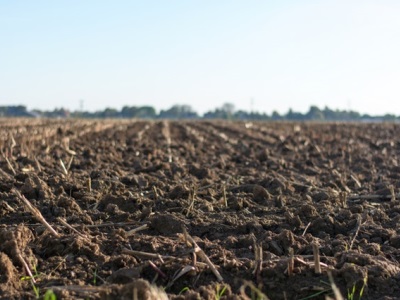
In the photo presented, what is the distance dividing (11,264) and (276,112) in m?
99.8

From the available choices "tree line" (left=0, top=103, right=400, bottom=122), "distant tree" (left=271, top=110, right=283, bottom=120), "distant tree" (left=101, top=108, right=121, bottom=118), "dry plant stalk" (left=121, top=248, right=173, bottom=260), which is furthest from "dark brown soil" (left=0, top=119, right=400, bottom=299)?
"distant tree" (left=271, top=110, right=283, bottom=120)

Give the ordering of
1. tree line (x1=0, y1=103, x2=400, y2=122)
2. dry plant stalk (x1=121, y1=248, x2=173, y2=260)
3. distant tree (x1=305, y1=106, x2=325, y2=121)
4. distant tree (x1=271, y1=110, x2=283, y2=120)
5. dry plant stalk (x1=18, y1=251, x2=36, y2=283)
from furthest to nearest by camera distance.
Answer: distant tree (x1=305, y1=106, x2=325, y2=121) < distant tree (x1=271, y1=110, x2=283, y2=120) < tree line (x1=0, y1=103, x2=400, y2=122) < dry plant stalk (x1=121, y1=248, x2=173, y2=260) < dry plant stalk (x1=18, y1=251, x2=36, y2=283)

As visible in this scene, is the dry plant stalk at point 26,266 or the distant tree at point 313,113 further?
the distant tree at point 313,113

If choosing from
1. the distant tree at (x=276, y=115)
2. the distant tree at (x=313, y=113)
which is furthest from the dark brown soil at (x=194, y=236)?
the distant tree at (x=313, y=113)

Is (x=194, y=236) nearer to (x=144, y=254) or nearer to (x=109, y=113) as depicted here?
(x=144, y=254)

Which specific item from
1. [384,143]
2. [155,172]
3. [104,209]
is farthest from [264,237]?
[384,143]

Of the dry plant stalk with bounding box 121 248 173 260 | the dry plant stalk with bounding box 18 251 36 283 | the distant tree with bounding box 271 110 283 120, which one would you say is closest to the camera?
the dry plant stalk with bounding box 18 251 36 283

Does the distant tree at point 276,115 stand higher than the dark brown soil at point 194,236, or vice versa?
the dark brown soil at point 194,236

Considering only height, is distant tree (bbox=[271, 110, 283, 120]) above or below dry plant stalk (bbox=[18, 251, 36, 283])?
below

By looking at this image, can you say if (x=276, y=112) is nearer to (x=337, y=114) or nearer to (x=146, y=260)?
(x=337, y=114)

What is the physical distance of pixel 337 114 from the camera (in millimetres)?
102812

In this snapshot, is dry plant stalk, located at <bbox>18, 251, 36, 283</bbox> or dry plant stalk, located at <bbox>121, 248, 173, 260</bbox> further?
dry plant stalk, located at <bbox>121, 248, 173, 260</bbox>

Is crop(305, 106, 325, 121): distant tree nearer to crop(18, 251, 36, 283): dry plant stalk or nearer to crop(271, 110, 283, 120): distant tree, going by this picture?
crop(271, 110, 283, 120): distant tree

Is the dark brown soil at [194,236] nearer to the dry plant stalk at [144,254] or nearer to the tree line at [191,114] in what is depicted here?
the dry plant stalk at [144,254]
